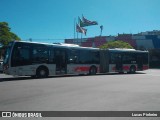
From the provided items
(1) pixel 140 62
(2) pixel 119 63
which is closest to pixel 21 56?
(2) pixel 119 63

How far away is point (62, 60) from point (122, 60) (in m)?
9.33

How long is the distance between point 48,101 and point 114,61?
1988cm

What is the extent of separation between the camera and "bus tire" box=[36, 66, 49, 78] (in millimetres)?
21094

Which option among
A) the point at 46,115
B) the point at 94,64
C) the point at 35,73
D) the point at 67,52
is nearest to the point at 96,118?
the point at 46,115

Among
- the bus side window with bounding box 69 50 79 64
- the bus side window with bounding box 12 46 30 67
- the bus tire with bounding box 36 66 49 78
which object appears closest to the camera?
the bus side window with bounding box 12 46 30 67

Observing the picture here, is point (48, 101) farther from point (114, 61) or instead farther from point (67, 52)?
point (114, 61)

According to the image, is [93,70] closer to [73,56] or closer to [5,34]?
[73,56]

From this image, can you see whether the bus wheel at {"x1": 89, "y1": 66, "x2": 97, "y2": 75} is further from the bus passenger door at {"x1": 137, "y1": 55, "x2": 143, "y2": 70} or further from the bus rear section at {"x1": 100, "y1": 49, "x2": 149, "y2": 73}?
the bus passenger door at {"x1": 137, "y1": 55, "x2": 143, "y2": 70}

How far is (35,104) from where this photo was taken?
30.1 ft

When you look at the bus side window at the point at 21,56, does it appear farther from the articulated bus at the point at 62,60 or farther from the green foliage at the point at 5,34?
the green foliage at the point at 5,34

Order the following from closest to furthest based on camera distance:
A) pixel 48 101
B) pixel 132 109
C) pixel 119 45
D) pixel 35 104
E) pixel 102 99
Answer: pixel 132 109 → pixel 35 104 → pixel 48 101 → pixel 102 99 → pixel 119 45

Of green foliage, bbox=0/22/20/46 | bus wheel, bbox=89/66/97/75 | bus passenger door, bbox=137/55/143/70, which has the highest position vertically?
green foliage, bbox=0/22/20/46

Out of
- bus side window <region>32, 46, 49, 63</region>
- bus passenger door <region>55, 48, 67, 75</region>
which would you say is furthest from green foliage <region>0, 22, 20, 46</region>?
bus side window <region>32, 46, 49, 63</region>

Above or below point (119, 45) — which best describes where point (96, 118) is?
below
